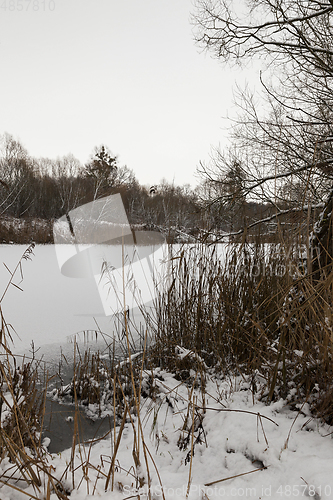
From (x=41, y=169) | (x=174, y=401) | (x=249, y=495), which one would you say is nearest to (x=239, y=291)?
(x=174, y=401)

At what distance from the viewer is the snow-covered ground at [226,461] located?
0.82 meters

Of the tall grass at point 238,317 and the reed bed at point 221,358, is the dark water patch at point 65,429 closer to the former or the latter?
the reed bed at point 221,358

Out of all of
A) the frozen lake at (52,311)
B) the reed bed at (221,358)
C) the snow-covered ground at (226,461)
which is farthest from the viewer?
the frozen lake at (52,311)

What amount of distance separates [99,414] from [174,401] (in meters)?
0.52

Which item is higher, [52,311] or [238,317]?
[238,317]

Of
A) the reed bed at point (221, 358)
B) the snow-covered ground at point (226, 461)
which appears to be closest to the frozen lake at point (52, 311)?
the reed bed at point (221, 358)

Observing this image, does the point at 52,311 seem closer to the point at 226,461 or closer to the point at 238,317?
the point at 238,317

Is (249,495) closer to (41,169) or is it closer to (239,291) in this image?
(239,291)

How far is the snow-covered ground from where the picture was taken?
82 cm

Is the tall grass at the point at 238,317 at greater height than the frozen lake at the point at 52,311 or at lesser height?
greater

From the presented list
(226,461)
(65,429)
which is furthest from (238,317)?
(65,429)

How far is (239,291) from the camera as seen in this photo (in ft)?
6.98

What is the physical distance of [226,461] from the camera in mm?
1054

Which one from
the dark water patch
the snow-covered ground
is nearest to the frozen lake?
the dark water patch
